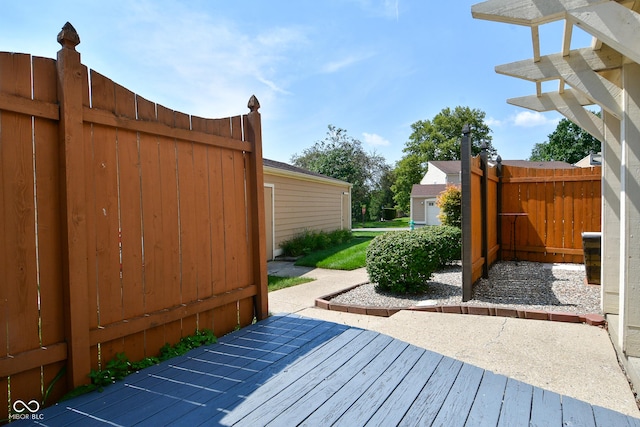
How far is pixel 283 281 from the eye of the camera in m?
6.89

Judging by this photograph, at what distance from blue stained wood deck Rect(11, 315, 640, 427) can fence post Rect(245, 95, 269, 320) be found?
2.92 feet

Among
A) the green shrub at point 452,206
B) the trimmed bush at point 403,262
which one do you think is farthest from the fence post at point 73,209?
the green shrub at point 452,206

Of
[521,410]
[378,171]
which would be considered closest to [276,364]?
[521,410]

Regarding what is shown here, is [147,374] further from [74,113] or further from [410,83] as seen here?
[410,83]

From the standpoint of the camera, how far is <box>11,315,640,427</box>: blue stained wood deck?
1.92 m

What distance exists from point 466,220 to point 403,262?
1026 mm

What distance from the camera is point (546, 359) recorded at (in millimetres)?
2934

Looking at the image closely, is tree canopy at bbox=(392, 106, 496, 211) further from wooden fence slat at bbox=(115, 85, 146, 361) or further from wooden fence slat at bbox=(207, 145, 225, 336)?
wooden fence slat at bbox=(115, 85, 146, 361)

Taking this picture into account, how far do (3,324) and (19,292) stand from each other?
0.56 ft

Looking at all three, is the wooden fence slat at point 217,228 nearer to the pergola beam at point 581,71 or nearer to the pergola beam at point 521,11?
Result: the pergola beam at point 521,11

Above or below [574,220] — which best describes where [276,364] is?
below

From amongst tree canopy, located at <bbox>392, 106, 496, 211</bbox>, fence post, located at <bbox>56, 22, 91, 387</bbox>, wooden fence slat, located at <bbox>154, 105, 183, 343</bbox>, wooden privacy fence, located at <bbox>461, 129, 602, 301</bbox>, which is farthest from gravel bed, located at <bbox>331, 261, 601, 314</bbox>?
tree canopy, located at <bbox>392, 106, 496, 211</bbox>

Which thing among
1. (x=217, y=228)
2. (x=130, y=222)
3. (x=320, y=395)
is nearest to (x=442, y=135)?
(x=217, y=228)

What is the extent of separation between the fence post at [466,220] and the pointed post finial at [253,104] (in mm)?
2786
